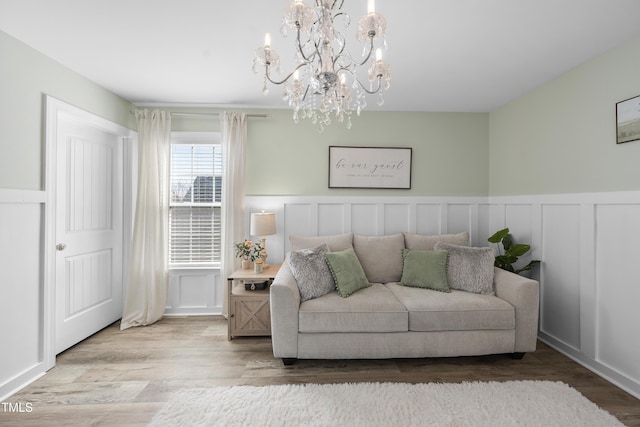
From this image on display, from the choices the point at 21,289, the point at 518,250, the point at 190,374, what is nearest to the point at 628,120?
the point at 518,250

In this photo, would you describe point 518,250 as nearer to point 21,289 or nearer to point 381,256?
point 381,256

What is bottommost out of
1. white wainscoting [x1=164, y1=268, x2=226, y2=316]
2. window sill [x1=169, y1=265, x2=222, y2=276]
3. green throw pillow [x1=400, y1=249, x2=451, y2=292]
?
white wainscoting [x1=164, y1=268, x2=226, y2=316]

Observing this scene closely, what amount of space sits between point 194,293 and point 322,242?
5.53 ft

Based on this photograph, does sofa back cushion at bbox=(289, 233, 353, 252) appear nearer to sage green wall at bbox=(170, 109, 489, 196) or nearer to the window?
Answer: sage green wall at bbox=(170, 109, 489, 196)

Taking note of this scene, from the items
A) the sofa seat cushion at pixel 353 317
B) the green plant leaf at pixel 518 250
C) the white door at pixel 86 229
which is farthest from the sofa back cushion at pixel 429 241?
the white door at pixel 86 229

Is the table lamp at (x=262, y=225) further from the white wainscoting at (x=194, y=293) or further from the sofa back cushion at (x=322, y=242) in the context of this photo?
the white wainscoting at (x=194, y=293)

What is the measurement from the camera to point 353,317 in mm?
2516

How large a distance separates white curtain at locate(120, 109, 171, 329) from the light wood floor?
0.43m

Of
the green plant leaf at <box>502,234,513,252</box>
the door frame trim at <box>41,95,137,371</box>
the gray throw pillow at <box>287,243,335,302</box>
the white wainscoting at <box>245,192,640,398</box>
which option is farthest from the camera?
the green plant leaf at <box>502,234,513,252</box>

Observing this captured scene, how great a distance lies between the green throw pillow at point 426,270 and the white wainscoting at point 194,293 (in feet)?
7.03

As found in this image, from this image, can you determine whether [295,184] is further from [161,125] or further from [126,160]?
[126,160]

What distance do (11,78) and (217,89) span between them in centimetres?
152

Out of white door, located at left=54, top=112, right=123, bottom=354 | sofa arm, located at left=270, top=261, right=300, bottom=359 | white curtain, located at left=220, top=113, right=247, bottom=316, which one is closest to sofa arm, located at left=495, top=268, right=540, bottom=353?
sofa arm, located at left=270, top=261, right=300, bottom=359

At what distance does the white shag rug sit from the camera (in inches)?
74.7
